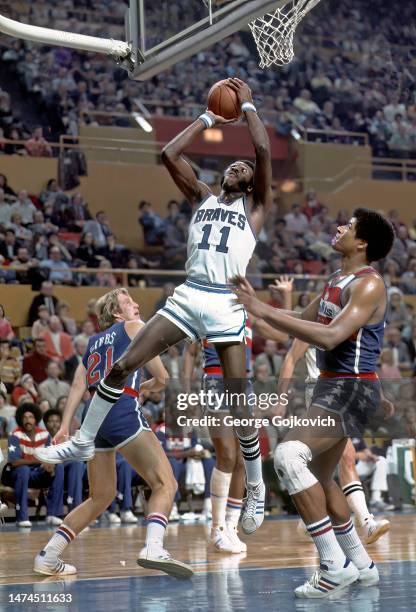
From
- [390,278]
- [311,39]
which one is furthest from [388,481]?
[311,39]

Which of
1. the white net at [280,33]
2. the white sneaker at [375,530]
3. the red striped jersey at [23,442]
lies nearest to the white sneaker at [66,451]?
the white sneaker at [375,530]

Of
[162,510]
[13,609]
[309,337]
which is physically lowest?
[13,609]

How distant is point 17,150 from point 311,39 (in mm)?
9466

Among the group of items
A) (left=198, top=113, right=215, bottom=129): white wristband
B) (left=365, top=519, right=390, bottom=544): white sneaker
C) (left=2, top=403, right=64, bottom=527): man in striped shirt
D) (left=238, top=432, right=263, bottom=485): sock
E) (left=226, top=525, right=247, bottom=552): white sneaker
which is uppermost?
(left=198, top=113, right=215, bottom=129): white wristband

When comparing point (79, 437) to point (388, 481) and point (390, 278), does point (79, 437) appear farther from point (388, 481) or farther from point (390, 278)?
point (390, 278)

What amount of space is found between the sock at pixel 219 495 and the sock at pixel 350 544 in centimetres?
254

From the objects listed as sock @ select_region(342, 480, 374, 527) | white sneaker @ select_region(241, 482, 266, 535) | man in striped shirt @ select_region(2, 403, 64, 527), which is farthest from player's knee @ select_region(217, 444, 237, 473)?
man in striped shirt @ select_region(2, 403, 64, 527)

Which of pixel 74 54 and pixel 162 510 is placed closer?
pixel 162 510

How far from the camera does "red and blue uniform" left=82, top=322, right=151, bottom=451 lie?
282 inches

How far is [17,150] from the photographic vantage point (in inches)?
A: 730

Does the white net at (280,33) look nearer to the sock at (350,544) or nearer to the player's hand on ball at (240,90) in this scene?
the player's hand on ball at (240,90)

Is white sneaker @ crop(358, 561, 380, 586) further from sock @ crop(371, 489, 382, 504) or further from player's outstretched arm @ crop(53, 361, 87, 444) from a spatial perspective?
sock @ crop(371, 489, 382, 504)

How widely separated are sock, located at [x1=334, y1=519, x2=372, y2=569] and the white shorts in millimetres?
1396

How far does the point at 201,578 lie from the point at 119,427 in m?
1.14
